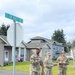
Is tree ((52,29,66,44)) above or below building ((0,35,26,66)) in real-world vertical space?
above

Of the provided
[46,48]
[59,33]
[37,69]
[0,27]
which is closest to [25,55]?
[46,48]

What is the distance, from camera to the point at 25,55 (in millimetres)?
58156

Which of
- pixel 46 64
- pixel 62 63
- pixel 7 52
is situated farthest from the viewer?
pixel 7 52

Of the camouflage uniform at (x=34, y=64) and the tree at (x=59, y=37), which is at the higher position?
the tree at (x=59, y=37)

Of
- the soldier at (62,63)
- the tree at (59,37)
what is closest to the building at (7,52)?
the soldier at (62,63)

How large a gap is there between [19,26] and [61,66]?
7.58 metres

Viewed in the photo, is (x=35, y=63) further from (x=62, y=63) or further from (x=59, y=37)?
(x=59, y=37)

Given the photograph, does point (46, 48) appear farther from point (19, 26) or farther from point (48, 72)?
point (19, 26)

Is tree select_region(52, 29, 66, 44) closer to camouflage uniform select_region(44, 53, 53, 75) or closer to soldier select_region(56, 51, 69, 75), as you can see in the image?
soldier select_region(56, 51, 69, 75)

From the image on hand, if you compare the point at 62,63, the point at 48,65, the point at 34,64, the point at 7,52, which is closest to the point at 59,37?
the point at 7,52

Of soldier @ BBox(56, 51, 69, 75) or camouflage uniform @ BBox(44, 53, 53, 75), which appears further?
soldier @ BBox(56, 51, 69, 75)

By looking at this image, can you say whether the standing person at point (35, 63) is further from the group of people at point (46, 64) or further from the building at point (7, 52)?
the building at point (7, 52)

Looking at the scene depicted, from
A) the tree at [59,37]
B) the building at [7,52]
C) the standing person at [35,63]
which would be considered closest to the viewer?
the standing person at [35,63]

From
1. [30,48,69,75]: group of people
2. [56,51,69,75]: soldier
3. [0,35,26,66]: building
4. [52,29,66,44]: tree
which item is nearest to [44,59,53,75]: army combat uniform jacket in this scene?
[30,48,69,75]: group of people
